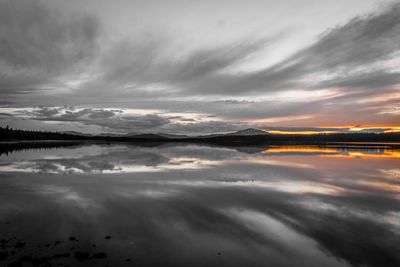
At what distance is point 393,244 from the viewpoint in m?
9.69

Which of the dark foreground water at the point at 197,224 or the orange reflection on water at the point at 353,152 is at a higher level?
the orange reflection on water at the point at 353,152

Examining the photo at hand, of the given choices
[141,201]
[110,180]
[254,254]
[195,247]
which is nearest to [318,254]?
[254,254]

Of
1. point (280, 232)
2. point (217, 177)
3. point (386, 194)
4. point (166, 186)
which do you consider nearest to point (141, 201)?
point (166, 186)

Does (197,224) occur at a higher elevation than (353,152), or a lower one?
lower

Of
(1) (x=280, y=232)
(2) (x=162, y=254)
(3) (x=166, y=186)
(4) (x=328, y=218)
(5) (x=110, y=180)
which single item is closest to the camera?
(2) (x=162, y=254)

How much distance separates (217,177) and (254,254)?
50.4ft

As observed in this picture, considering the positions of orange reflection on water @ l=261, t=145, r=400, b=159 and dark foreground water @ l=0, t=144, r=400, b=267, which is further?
orange reflection on water @ l=261, t=145, r=400, b=159

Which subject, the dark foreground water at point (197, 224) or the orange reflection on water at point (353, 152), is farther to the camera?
the orange reflection on water at point (353, 152)

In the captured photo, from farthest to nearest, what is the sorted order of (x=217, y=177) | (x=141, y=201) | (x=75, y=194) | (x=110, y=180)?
(x=217, y=177) < (x=110, y=180) < (x=75, y=194) < (x=141, y=201)

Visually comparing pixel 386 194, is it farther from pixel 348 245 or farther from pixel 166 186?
pixel 166 186

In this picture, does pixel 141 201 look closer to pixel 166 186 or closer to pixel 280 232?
pixel 166 186

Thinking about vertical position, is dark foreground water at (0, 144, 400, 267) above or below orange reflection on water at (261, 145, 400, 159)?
below

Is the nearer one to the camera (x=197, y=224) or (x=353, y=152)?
(x=197, y=224)

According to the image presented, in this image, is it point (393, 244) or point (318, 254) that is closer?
point (318, 254)
